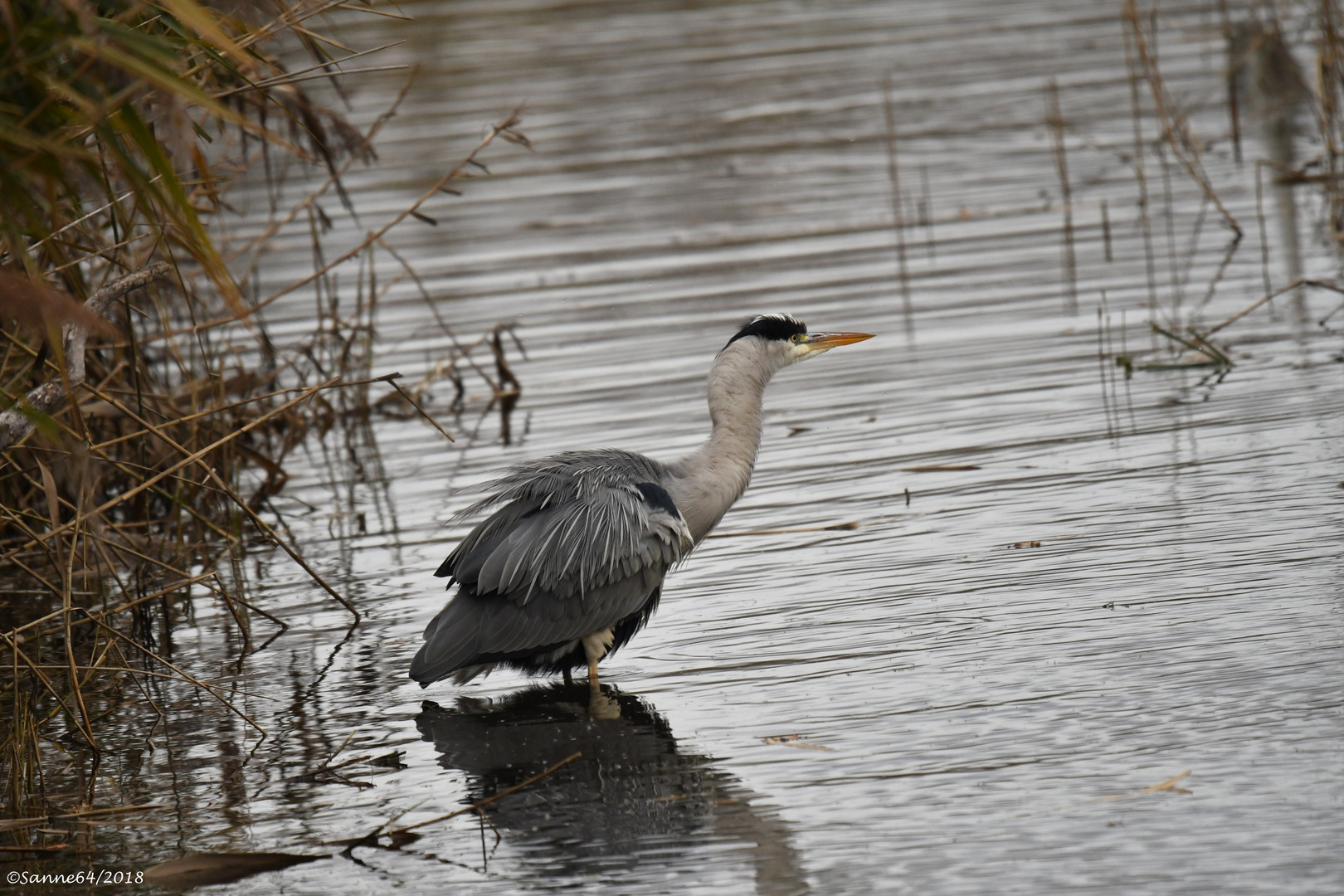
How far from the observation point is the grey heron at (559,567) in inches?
231

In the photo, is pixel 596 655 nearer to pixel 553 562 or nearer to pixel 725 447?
pixel 553 562

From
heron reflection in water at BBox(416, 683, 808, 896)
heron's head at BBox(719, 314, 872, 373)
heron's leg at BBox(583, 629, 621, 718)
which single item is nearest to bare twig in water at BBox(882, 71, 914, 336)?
heron's head at BBox(719, 314, 872, 373)

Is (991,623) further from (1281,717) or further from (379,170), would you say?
(379,170)

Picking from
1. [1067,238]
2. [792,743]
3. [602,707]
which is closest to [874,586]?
[602,707]

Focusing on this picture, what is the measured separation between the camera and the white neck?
645 centimetres

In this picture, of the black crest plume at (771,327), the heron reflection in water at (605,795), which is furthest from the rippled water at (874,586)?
the black crest plume at (771,327)

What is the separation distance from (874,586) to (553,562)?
1.38 metres

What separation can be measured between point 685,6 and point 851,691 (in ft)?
83.8

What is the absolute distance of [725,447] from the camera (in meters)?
6.58

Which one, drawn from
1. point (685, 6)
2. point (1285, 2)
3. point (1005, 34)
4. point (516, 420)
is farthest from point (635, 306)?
point (685, 6)

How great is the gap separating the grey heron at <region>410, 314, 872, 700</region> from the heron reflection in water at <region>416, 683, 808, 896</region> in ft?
0.67

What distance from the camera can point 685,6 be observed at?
29500 mm

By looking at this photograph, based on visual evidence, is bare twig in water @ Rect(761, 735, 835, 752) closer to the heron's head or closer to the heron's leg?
the heron's leg

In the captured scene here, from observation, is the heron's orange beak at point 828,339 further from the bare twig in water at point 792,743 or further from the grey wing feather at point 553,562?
the bare twig in water at point 792,743
